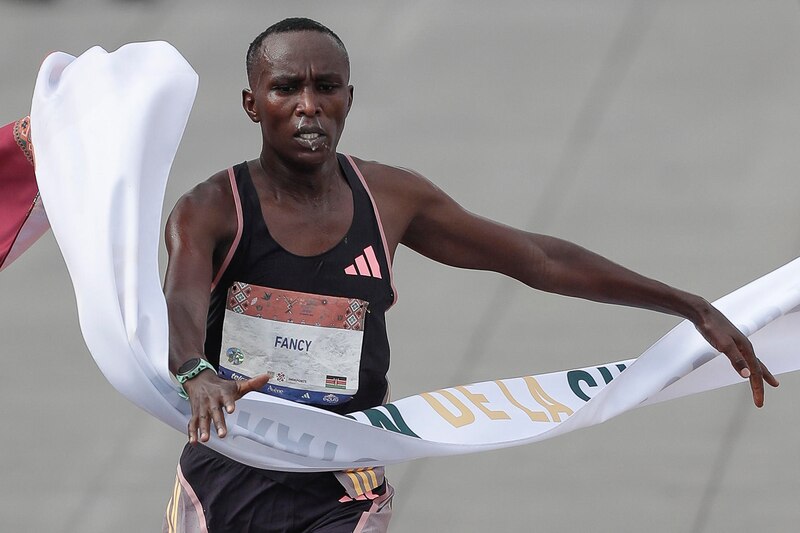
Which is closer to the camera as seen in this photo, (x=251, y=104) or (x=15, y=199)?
(x=251, y=104)

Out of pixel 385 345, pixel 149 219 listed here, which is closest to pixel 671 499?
pixel 385 345

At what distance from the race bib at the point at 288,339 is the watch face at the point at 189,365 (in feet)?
1.06

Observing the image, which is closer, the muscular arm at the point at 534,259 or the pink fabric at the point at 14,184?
the muscular arm at the point at 534,259

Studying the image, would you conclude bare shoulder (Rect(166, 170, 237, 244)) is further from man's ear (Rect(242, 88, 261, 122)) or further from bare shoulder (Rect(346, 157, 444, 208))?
bare shoulder (Rect(346, 157, 444, 208))

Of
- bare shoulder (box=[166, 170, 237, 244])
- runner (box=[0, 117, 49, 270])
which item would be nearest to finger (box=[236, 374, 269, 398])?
bare shoulder (box=[166, 170, 237, 244])

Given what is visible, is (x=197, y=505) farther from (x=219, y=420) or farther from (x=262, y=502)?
(x=219, y=420)

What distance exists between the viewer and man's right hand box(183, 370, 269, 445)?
1728 mm

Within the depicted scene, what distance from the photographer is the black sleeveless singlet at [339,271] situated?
2.18 m

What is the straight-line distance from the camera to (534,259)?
245 cm

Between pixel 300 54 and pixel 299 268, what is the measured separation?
1.06 feet

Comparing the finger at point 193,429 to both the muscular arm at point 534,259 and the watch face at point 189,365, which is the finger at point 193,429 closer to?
the watch face at point 189,365

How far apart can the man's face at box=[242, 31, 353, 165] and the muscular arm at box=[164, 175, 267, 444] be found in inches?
5.1

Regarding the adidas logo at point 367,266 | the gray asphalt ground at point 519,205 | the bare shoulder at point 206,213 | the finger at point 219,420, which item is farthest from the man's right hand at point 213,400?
the gray asphalt ground at point 519,205

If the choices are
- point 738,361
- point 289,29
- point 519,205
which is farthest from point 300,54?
point 519,205
